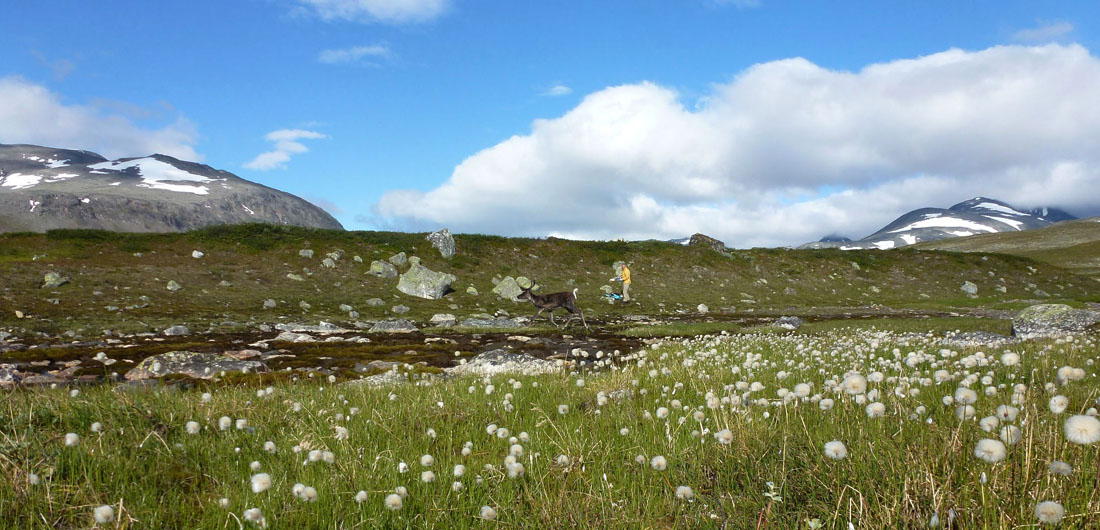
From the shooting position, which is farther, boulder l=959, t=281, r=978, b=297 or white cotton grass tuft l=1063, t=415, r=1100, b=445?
boulder l=959, t=281, r=978, b=297

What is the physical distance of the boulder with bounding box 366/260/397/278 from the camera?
1713 inches

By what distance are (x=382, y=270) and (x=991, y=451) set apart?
144ft

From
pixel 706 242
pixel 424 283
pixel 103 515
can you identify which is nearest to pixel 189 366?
pixel 103 515

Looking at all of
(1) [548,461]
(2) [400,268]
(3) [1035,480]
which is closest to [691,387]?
(1) [548,461]

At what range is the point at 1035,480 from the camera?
9.59 feet

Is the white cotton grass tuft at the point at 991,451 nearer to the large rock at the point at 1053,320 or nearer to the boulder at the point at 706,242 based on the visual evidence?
the large rock at the point at 1053,320

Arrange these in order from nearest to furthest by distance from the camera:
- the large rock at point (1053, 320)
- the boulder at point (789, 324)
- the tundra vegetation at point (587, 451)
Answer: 1. the tundra vegetation at point (587, 451)
2. the large rock at point (1053, 320)
3. the boulder at point (789, 324)

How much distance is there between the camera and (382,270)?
4384cm

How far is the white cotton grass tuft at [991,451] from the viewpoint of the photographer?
9.23 feet

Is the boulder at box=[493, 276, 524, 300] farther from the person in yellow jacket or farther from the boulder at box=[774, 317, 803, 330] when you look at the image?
the boulder at box=[774, 317, 803, 330]

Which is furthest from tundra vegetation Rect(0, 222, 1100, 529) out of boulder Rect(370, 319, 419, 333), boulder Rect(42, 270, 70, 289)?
boulder Rect(42, 270, 70, 289)

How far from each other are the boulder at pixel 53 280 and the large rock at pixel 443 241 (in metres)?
25.8

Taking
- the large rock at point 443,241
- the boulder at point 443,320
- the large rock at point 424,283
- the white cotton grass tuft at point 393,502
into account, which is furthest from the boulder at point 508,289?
the white cotton grass tuft at point 393,502

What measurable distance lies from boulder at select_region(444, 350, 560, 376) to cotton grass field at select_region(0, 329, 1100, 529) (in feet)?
15.1
